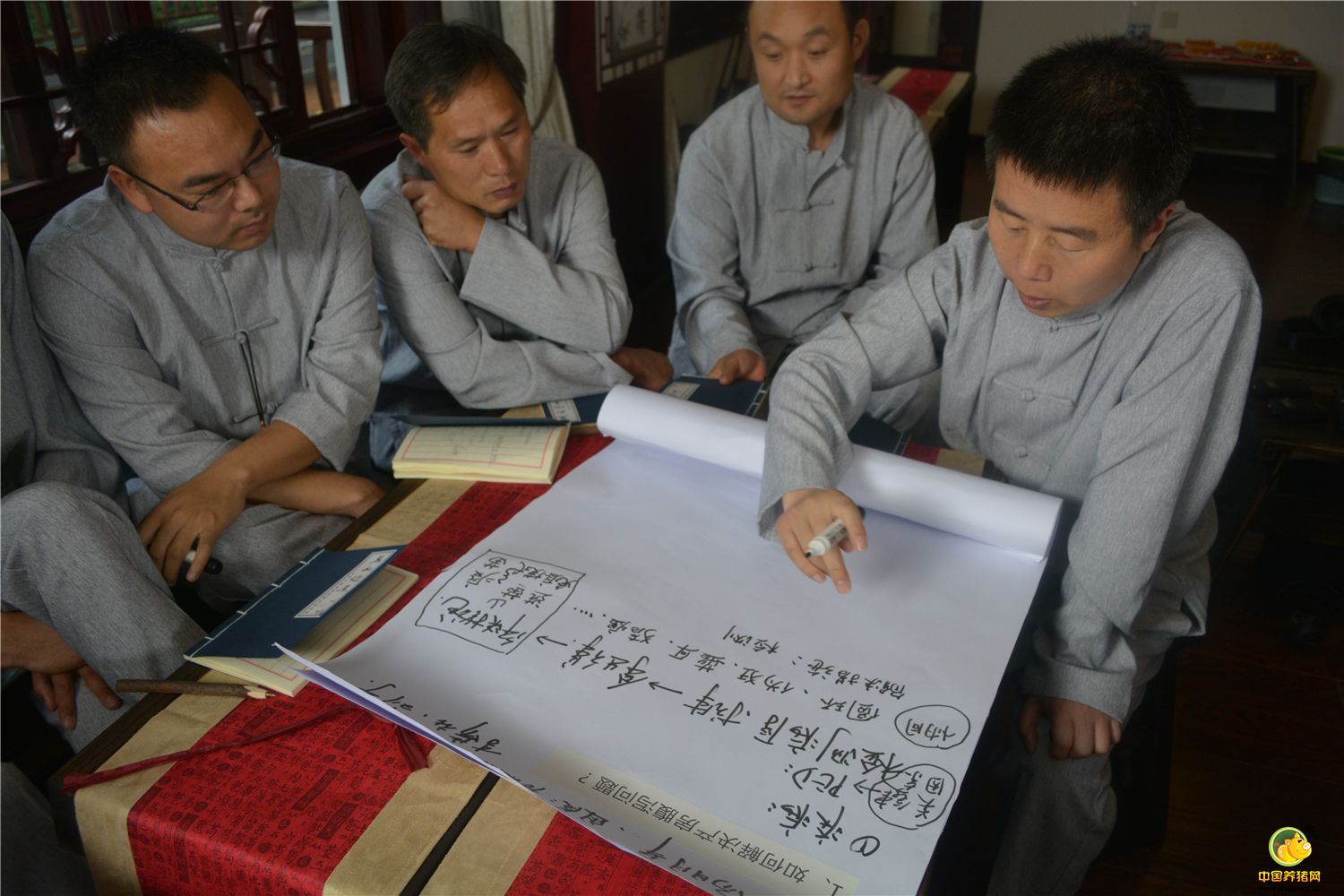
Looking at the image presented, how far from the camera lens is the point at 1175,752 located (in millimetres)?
1800

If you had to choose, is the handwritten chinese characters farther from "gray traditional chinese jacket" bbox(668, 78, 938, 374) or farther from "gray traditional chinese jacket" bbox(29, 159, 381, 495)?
"gray traditional chinese jacket" bbox(668, 78, 938, 374)

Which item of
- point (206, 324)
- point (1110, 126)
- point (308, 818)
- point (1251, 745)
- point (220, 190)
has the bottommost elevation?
point (1251, 745)

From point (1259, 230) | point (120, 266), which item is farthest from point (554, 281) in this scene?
point (1259, 230)

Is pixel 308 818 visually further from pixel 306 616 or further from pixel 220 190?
pixel 220 190

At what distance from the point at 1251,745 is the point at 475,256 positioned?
64.7 inches

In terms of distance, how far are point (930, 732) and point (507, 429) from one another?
0.68 meters

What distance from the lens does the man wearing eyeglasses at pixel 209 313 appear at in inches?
50.3

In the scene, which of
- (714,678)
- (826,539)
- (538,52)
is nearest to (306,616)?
(714,678)

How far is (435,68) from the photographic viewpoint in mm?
1539

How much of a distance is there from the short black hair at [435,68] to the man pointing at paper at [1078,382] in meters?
0.72

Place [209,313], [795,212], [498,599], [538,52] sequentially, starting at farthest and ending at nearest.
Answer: [538,52] < [795,212] < [209,313] < [498,599]

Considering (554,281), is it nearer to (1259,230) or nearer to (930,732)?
(930,732)

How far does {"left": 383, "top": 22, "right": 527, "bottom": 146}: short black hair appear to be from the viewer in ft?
5.06

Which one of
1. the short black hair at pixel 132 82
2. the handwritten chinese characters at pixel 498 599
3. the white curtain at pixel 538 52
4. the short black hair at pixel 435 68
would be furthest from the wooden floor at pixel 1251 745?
the white curtain at pixel 538 52
